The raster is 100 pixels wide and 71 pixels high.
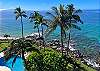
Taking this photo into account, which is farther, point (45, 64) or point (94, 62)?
point (94, 62)

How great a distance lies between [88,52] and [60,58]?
33000mm

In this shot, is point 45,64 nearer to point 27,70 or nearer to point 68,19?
point 27,70

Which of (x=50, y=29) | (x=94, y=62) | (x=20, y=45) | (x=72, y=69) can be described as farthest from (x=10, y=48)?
(x=94, y=62)

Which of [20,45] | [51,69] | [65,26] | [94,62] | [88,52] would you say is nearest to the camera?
[20,45]

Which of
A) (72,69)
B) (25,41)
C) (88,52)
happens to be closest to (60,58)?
(72,69)

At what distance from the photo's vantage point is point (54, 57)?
42.7 meters

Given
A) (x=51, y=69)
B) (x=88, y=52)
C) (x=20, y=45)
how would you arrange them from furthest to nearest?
1. (x=88, y=52)
2. (x=51, y=69)
3. (x=20, y=45)

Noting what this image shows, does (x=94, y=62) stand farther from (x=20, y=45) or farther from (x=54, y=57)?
(x=20, y=45)

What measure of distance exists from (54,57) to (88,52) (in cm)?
3360

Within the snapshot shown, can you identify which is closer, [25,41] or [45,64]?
[25,41]

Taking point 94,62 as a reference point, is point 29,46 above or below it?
above

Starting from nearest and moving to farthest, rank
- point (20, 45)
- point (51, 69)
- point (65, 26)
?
point (20, 45) → point (51, 69) → point (65, 26)

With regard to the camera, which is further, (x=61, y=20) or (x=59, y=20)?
(x=61, y=20)

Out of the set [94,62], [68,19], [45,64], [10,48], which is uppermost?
[68,19]
